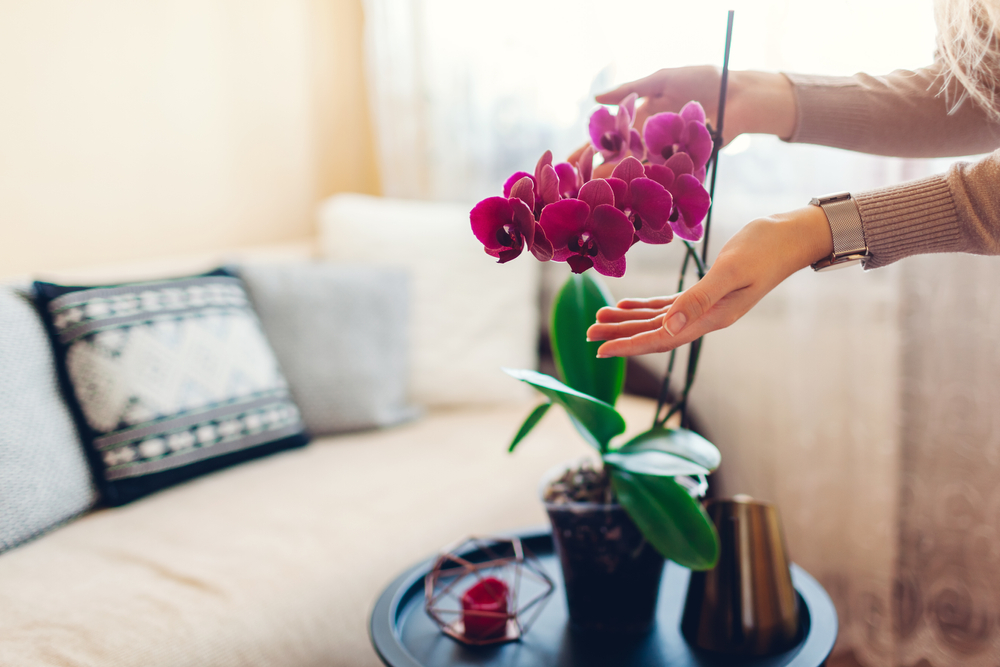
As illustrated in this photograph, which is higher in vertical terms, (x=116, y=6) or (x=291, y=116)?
(x=116, y=6)

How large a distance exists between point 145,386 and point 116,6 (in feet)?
3.01

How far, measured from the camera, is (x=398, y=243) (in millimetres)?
1592

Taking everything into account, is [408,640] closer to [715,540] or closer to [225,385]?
[715,540]

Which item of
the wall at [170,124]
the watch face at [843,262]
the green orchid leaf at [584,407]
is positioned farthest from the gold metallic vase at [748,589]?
the wall at [170,124]

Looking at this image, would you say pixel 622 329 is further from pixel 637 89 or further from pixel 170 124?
pixel 170 124

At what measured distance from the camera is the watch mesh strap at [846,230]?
0.64 meters

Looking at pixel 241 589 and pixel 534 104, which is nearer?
pixel 241 589

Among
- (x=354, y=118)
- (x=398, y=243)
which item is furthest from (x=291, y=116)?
(x=398, y=243)

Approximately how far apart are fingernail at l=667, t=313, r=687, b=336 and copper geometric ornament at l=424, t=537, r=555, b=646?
1.10 ft

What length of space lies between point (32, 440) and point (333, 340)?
55cm

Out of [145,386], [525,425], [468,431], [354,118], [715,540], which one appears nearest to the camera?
[715,540]

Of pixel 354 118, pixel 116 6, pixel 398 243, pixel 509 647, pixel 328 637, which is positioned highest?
pixel 116 6

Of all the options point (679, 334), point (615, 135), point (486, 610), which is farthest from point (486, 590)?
point (615, 135)

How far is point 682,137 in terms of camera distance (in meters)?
0.60
